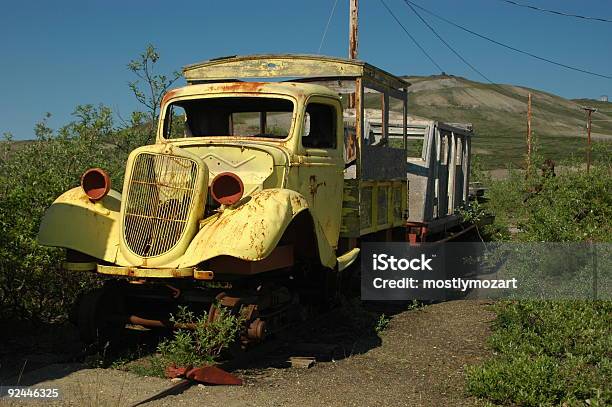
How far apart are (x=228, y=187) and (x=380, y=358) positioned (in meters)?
2.21

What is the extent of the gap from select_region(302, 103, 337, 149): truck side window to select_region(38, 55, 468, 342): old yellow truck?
0.04 ft

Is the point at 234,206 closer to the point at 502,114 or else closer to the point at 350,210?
the point at 350,210

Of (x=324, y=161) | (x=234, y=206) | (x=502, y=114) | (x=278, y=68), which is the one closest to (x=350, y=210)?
(x=324, y=161)

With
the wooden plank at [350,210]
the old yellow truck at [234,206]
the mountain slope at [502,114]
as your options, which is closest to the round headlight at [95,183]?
the old yellow truck at [234,206]

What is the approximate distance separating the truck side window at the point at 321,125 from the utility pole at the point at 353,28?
6937 mm

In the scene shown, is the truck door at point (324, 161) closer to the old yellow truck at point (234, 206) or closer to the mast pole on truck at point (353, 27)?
the old yellow truck at point (234, 206)

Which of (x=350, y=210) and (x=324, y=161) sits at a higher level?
(x=324, y=161)

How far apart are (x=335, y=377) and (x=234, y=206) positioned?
1641 mm

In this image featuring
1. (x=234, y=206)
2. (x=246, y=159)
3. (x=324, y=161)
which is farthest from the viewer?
(x=324, y=161)

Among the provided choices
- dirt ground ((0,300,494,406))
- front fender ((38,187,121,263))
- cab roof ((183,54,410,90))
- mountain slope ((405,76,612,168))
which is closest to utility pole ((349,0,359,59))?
cab roof ((183,54,410,90))

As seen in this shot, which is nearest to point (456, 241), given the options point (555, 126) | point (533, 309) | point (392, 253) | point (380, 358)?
point (392, 253)

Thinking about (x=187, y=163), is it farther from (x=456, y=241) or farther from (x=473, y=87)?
(x=473, y=87)

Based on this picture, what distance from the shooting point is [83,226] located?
6.51 meters

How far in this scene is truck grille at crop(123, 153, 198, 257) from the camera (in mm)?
6133
